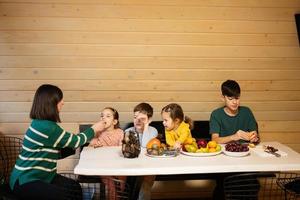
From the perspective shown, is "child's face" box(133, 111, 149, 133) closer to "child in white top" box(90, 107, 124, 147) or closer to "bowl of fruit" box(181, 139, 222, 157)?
"child in white top" box(90, 107, 124, 147)

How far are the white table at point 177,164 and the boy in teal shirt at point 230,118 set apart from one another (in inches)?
22.5

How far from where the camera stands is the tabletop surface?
7.23ft

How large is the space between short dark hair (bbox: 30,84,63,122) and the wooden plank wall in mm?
882

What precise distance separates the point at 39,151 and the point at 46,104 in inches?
12.5

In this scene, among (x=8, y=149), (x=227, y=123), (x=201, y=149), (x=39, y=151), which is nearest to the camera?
(x=39, y=151)

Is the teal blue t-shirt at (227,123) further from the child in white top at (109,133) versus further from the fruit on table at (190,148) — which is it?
the child in white top at (109,133)

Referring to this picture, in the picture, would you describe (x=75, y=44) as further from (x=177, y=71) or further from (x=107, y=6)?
(x=177, y=71)

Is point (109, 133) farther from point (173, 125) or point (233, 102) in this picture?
point (233, 102)

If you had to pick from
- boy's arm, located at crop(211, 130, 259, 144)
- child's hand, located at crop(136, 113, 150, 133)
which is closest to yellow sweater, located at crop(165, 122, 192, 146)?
child's hand, located at crop(136, 113, 150, 133)

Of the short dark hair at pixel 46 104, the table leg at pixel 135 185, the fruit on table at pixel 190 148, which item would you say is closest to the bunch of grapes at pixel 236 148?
the fruit on table at pixel 190 148

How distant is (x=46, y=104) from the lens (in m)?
2.50

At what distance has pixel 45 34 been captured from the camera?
3.32 m

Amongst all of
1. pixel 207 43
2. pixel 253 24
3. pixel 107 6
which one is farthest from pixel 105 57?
pixel 253 24

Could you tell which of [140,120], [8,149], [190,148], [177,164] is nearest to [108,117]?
[140,120]
